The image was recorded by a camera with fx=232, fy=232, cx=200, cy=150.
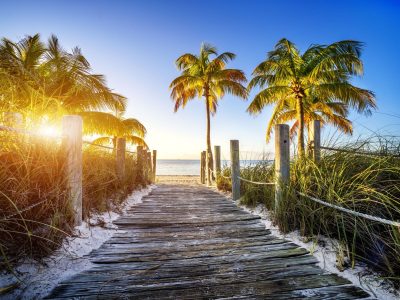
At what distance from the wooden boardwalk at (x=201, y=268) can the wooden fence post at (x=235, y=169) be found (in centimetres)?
205

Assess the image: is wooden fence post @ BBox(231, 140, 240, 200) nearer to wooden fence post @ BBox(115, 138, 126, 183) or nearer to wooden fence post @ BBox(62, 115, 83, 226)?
wooden fence post @ BBox(115, 138, 126, 183)

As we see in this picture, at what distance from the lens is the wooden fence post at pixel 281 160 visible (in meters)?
3.15

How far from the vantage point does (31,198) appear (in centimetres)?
203

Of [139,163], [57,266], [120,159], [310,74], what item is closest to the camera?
[57,266]

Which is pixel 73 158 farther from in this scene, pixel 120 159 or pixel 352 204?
pixel 352 204

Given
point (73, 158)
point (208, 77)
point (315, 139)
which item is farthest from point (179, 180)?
point (73, 158)

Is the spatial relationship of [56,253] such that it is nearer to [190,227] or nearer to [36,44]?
[190,227]

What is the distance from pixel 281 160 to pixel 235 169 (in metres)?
2.25

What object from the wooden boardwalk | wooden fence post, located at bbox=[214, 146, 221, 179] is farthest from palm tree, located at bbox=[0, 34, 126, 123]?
the wooden boardwalk

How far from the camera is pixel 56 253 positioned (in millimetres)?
2053

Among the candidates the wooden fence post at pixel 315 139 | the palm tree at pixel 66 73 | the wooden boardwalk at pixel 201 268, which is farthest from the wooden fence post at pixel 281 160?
the palm tree at pixel 66 73

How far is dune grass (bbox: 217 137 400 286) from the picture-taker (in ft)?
6.28

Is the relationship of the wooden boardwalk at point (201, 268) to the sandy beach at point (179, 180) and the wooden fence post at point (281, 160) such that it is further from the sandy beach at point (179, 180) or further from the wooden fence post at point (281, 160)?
the sandy beach at point (179, 180)

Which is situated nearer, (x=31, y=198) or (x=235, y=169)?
(x=31, y=198)
